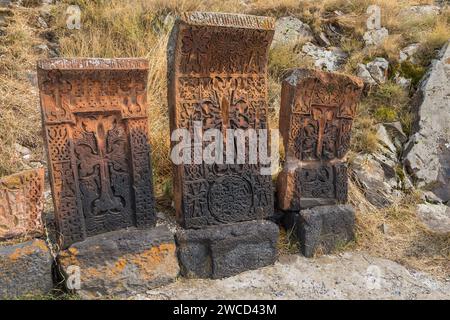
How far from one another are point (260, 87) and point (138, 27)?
3.02 metres

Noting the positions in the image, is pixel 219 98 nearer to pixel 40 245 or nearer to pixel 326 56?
pixel 40 245

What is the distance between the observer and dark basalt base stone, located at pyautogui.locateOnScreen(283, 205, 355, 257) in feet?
9.89

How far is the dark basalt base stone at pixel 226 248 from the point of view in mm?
2654

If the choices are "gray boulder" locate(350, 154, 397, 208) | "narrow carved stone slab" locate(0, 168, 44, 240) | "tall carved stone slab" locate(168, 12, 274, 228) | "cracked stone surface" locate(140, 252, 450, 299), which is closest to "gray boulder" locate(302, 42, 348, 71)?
"gray boulder" locate(350, 154, 397, 208)

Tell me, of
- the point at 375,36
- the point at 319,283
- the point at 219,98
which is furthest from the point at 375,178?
the point at 375,36

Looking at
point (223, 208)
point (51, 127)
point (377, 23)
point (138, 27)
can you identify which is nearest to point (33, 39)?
point (138, 27)

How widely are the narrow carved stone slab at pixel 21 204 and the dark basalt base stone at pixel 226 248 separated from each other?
854mm

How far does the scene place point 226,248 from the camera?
2.73 meters

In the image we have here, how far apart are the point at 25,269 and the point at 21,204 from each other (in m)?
0.37

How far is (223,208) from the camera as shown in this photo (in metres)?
2.79

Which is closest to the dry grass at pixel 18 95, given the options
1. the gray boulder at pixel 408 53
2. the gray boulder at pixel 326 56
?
the gray boulder at pixel 326 56

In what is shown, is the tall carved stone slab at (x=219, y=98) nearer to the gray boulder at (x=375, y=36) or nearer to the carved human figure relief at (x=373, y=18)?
the gray boulder at (x=375, y=36)

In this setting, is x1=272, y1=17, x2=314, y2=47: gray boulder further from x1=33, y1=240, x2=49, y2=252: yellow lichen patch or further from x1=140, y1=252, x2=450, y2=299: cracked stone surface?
x1=33, y1=240, x2=49, y2=252: yellow lichen patch

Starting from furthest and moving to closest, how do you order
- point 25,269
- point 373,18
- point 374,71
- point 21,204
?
point 373,18 → point 374,71 → point 21,204 → point 25,269
